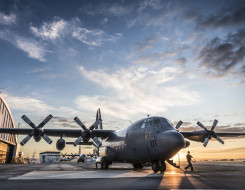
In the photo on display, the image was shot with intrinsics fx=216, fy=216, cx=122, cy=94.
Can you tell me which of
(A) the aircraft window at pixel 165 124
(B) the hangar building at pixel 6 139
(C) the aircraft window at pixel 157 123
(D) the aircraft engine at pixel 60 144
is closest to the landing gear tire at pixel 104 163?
(D) the aircraft engine at pixel 60 144

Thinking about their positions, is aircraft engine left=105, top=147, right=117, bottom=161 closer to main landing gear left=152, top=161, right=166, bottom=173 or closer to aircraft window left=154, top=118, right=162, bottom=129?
main landing gear left=152, top=161, right=166, bottom=173

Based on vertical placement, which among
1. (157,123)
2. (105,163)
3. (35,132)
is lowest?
(105,163)

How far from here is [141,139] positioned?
16.4m

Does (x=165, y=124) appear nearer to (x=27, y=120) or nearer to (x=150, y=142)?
(x=150, y=142)

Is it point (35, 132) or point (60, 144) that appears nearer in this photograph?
point (35, 132)

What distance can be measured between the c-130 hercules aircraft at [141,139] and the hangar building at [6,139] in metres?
41.9

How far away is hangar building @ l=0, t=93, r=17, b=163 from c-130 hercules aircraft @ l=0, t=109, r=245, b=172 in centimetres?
4186

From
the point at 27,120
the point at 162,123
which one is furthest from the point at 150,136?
the point at 27,120

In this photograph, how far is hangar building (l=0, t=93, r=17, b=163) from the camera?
201ft

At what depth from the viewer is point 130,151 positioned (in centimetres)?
1841

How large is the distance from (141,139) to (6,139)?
61.4 metres

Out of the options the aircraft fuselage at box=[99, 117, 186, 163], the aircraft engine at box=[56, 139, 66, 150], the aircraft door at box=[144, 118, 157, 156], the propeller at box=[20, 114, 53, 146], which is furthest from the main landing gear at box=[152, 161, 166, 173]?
the propeller at box=[20, 114, 53, 146]

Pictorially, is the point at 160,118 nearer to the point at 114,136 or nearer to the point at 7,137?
the point at 114,136

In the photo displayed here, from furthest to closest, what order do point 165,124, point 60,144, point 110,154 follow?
point 60,144, point 110,154, point 165,124
